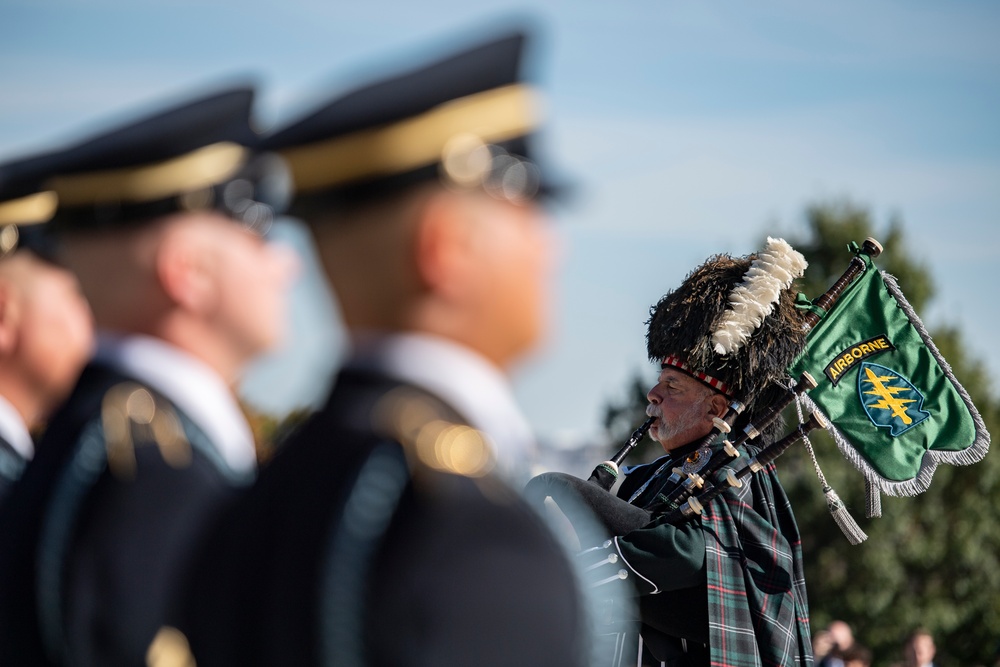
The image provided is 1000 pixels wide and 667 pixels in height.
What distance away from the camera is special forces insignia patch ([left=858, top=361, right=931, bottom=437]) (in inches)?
210

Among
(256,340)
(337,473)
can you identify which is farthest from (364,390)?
(256,340)

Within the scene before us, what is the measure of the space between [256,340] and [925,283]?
17.2 m

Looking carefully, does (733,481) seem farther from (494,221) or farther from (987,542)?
(987,542)

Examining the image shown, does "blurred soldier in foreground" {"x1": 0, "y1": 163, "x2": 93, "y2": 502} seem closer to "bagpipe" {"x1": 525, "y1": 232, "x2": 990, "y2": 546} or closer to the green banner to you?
"bagpipe" {"x1": 525, "y1": 232, "x2": 990, "y2": 546}

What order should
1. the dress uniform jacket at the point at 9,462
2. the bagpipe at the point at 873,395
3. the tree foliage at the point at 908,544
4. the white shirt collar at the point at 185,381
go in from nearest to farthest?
the white shirt collar at the point at 185,381, the dress uniform jacket at the point at 9,462, the bagpipe at the point at 873,395, the tree foliage at the point at 908,544

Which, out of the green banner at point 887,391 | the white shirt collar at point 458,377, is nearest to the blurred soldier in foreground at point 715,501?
the green banner at point 887,391

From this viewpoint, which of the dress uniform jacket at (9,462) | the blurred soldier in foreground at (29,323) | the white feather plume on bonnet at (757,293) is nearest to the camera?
the blurred soldier in foreground at (29,323)

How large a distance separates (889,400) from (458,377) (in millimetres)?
4045

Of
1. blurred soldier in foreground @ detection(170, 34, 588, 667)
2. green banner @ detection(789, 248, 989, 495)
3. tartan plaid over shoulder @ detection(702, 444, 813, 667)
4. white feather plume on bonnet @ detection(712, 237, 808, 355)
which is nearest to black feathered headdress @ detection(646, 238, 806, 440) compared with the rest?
white feather plume on bonnet @ detection(712, 237, 808, 355)

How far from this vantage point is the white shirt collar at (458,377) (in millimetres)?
1708

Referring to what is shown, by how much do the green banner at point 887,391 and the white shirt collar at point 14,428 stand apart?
3.21 metres

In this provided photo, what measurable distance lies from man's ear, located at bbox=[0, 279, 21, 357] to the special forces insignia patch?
3.55m

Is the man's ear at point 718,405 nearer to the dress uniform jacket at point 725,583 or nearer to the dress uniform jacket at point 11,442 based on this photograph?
the dress uniform jacket at point 725,583

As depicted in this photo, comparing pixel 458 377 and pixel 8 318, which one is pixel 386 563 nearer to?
pixel 458 377
